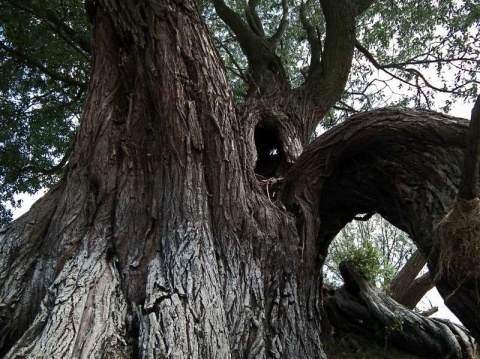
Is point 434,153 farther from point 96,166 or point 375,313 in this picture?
point 96,166

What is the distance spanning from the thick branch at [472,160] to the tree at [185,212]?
48cm

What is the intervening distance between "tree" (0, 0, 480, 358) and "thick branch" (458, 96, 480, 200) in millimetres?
481

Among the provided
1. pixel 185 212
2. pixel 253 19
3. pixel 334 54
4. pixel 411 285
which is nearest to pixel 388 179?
pixel 185 212

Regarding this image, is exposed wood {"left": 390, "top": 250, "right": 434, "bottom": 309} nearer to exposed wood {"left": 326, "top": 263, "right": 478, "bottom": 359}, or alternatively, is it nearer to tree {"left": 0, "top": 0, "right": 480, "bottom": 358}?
exposed wood {"left": 326, "top": 263, "right": 478, "bottom": 359}

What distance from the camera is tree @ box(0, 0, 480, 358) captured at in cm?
254

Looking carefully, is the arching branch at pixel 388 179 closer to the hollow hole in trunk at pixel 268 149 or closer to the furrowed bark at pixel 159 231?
the furrowed bark at pixel 159 231

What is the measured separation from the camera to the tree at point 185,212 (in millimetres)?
2537

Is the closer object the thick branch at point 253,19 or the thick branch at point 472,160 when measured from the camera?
the thick branch at point 472,160

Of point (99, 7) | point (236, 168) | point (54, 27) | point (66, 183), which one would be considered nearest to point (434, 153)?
point (236, 168)

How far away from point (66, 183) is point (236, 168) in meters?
1.37

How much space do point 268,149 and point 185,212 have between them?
2.27 meters

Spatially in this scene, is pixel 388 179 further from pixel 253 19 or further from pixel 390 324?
pixel 253 19

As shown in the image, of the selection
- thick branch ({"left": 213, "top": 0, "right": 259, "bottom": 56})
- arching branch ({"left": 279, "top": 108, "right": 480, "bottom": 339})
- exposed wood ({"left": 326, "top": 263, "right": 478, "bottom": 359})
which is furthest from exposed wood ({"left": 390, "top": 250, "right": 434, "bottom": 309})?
thick branch ({"left": 213, "top": 0, "right": 259, "bottom": 56})

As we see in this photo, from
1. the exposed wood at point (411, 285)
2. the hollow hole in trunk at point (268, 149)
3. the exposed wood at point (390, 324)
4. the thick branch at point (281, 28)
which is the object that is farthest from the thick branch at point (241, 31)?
the exposed wood at point (411, 285)
